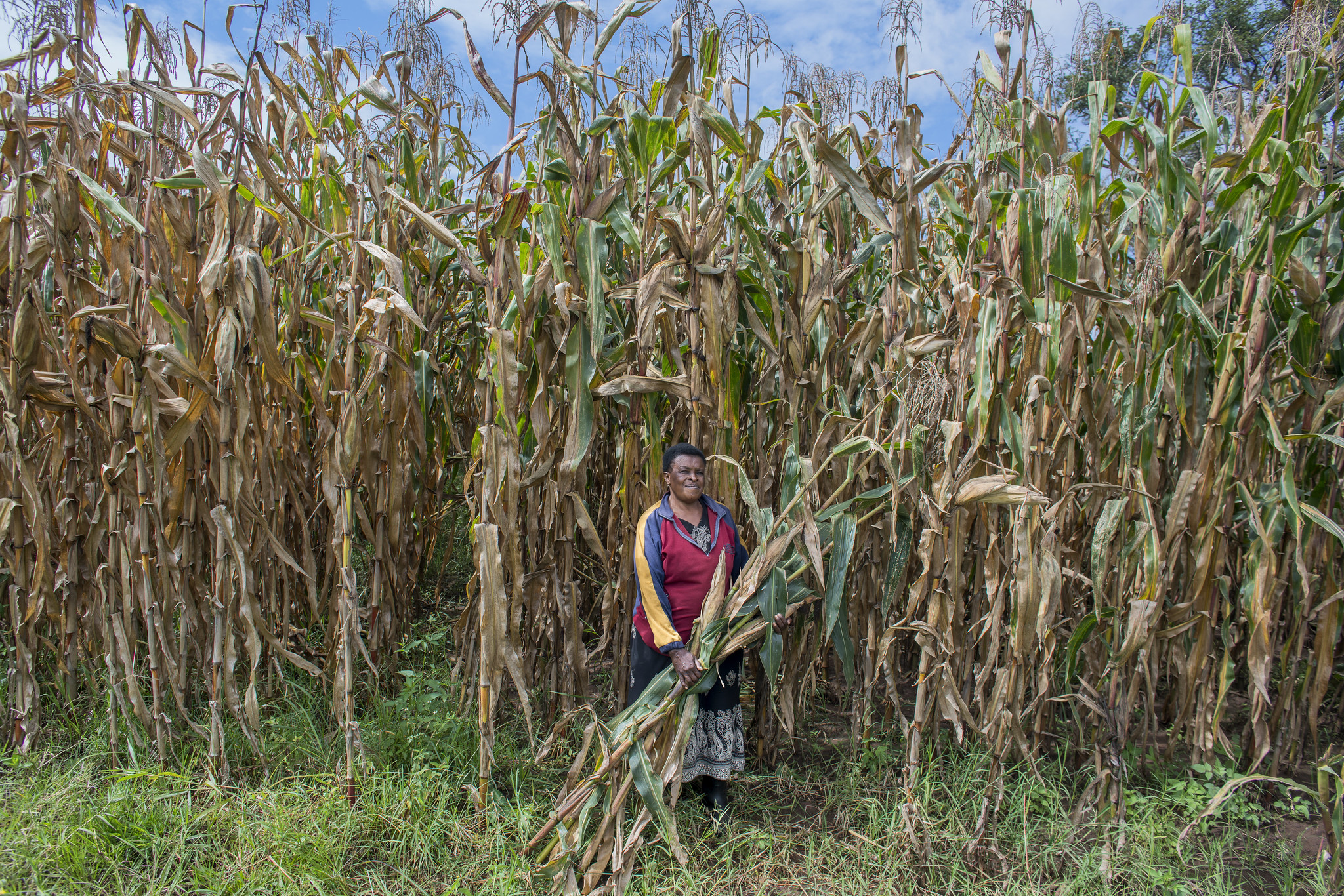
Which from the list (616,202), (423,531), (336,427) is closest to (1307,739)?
(616,202)

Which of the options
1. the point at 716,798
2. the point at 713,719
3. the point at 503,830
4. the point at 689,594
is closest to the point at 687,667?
the point at 689,594

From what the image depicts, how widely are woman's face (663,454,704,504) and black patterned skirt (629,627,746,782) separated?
0.51m

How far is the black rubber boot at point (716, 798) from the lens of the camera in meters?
2.39

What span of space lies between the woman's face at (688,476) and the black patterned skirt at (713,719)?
1.67 feet

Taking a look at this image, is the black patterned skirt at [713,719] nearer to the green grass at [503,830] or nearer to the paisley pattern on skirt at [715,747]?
the paisley pattern on skirt at [715,747]

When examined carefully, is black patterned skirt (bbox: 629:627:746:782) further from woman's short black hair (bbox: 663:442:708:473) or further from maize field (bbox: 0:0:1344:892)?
woman's short black hair (bbox: 663:442:708:473)

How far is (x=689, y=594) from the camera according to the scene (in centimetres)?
241

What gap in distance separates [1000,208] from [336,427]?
2.11 metres

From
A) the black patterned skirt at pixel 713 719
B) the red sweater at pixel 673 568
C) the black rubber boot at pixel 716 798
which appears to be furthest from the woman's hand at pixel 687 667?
the black rubber boot at pixel 716 798

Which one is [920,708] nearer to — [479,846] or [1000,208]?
[479,846]

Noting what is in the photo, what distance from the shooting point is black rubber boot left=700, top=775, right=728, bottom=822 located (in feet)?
7.85

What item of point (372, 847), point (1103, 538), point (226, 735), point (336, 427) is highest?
point (336, 427)

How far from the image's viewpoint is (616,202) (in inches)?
89.0

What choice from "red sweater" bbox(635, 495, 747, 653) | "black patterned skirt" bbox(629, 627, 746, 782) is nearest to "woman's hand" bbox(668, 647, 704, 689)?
"red sweater" bbox(635, 495, 747, 653)
